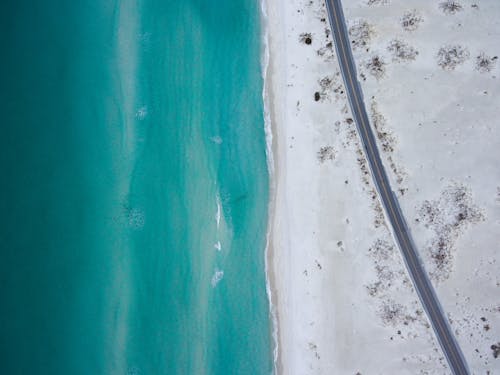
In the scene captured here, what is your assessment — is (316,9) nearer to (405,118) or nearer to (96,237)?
(405,118)

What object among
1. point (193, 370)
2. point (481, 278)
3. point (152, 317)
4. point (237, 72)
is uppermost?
point (237, 72)

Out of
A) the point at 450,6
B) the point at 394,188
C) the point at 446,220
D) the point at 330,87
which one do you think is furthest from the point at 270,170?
the point at 450,6

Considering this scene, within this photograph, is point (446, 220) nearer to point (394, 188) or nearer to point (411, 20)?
point (394, 188)

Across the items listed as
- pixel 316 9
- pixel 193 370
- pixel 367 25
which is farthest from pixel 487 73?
pixel 193 370

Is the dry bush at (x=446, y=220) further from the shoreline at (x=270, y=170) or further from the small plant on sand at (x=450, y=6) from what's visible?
the small plant on sand at (x=450, y=6)

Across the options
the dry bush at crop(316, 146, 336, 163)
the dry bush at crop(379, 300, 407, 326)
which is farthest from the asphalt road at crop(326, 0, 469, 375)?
the dry bush at crop(316, 146, 336, 163)

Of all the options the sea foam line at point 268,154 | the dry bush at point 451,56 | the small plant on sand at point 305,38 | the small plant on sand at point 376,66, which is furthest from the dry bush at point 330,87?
the dry bush at point 451,56
